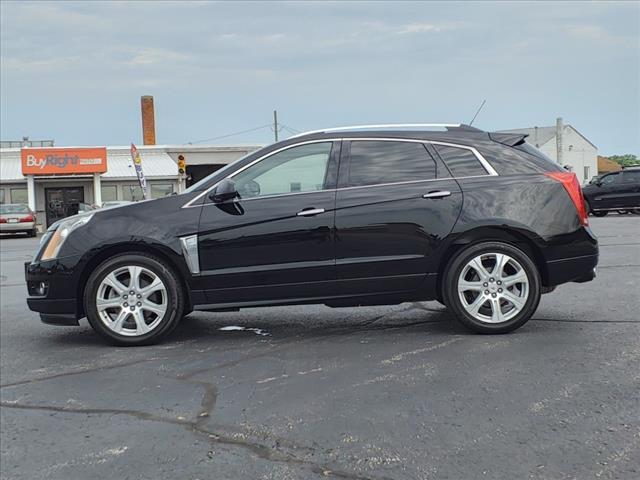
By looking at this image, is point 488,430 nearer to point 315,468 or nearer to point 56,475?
point 315,468

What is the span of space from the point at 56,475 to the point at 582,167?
162 feet

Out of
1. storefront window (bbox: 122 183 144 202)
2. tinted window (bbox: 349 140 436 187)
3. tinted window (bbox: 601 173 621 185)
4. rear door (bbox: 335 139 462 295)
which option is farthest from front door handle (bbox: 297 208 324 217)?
storefront window (bbox: 122 183 144 202)

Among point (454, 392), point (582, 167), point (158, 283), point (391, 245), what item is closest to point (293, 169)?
point (391, 245)

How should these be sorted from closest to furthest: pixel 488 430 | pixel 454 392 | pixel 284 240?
pixel 488 430, pixel 454 392, pixel 284 240

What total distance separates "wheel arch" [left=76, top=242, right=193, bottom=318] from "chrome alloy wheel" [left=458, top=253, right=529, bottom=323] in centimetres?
232

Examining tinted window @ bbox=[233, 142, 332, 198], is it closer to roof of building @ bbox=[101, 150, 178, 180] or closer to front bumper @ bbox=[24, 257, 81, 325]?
front bumper @ bbox=[24, 257, 81, 325]

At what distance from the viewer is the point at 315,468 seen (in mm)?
3080

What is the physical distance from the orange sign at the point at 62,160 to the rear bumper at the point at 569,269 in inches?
1378

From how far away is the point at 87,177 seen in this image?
3809 cm

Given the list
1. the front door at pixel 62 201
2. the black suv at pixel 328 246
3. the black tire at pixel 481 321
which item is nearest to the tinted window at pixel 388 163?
the black suv at pixel 328 246

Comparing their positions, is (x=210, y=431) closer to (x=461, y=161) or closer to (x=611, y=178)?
(x=461, y=161)

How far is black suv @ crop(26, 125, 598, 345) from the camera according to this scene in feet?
17.4

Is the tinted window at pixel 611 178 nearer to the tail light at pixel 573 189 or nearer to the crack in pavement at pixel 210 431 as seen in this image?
the tail light at pixel 573 189

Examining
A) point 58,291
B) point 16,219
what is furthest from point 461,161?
point 16,219
